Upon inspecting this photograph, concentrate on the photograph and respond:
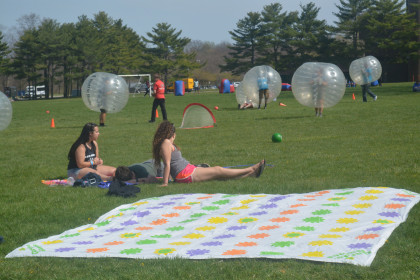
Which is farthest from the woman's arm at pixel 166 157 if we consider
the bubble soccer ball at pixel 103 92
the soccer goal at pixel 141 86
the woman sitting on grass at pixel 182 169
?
the soccer goal at pixel 141 86

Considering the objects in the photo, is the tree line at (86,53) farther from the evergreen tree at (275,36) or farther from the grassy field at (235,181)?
the grassy field at (235,181)

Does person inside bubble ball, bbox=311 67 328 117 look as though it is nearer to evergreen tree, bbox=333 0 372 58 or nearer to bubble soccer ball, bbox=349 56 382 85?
bubble soccer ball, bbox=349 56 382 85

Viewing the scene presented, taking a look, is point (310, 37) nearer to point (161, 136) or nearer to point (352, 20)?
point (352, 20)

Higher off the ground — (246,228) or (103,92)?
(103,92)

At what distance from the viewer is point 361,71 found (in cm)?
2645

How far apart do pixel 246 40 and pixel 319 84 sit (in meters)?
64.4

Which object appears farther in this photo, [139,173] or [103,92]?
[103,92]

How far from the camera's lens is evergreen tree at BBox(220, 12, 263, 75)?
79938 millimetres

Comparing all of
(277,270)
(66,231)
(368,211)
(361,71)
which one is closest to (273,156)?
(368,211)

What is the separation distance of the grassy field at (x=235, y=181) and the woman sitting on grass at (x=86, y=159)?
1.91 feet

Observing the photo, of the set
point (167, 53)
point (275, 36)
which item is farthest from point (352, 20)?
point (167, 53)

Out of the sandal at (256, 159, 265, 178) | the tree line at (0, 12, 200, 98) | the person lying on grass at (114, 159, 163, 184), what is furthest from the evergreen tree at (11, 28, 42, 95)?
the sandal at (256, 159, 265, 178)

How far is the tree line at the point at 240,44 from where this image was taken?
6650 centimetres

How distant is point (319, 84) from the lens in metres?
18.2
